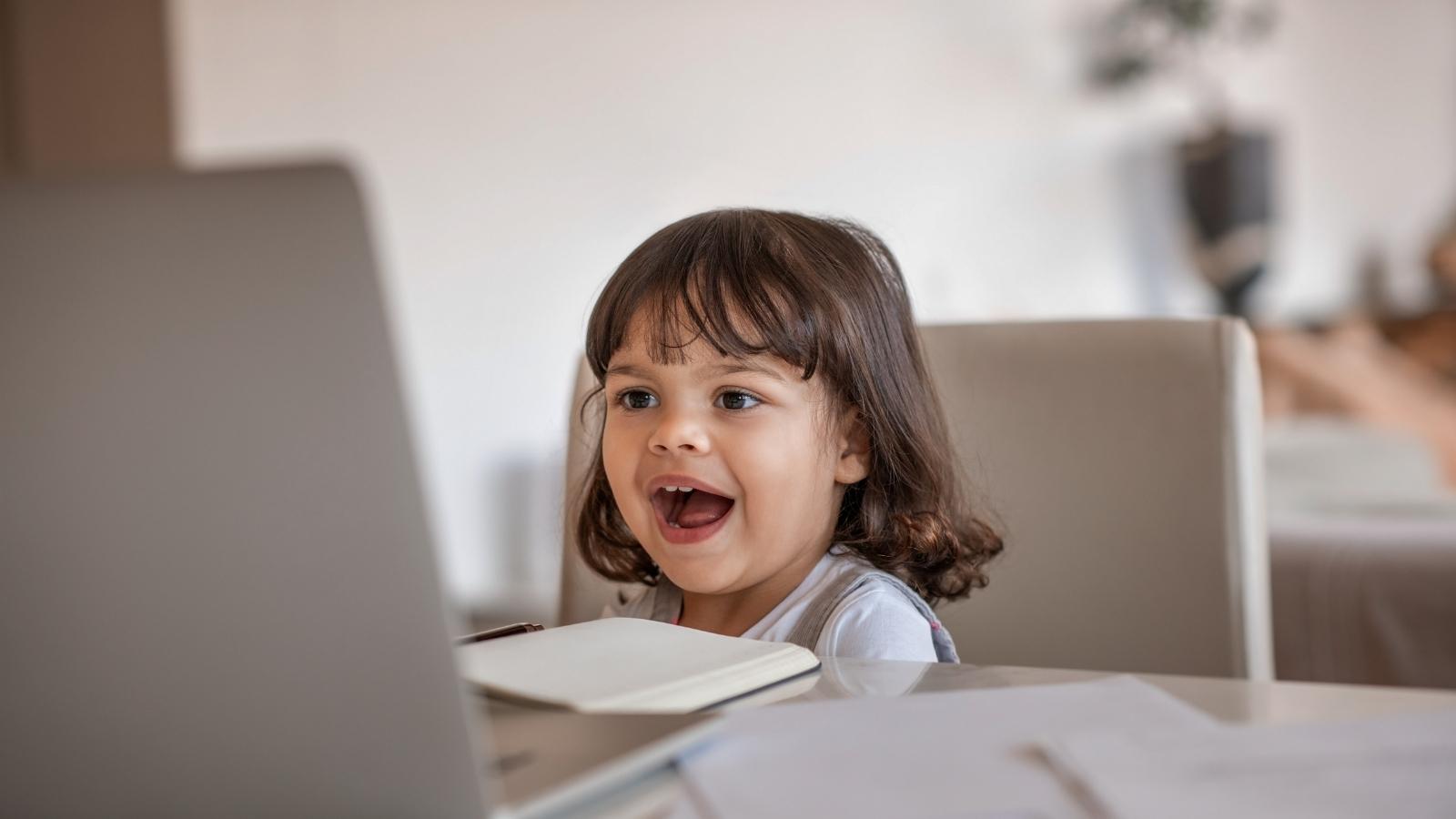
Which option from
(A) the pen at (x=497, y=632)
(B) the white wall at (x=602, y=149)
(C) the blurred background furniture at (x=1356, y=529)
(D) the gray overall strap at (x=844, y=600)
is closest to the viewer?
(A) the pen at (x=497, y=632)

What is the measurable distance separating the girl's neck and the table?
24 cm

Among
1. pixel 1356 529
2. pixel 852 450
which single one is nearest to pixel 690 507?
pixel 852 450

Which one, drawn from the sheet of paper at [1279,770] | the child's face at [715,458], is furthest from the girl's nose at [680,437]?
the sheet of paper at [1279,770]

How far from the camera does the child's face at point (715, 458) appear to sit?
0.78 meters

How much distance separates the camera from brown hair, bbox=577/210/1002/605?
0.79m

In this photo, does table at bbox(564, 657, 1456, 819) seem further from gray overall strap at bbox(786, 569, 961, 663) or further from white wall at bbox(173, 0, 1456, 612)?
white wall at bbox(173, 0, 1456, 612)

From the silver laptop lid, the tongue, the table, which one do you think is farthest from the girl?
the silver laptop lid

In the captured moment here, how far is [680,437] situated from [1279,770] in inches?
16.1

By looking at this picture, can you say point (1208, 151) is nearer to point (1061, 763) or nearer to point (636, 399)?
point (636, 399)

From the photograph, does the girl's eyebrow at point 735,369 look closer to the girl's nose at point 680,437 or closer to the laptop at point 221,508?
the girl's nose at point 680,437

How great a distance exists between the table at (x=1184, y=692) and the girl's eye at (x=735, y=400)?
222 mm

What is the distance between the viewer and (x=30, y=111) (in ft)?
7.57

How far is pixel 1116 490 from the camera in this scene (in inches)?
35.8

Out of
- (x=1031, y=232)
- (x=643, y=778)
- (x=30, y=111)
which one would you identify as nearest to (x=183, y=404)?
(x=643, y=778)
